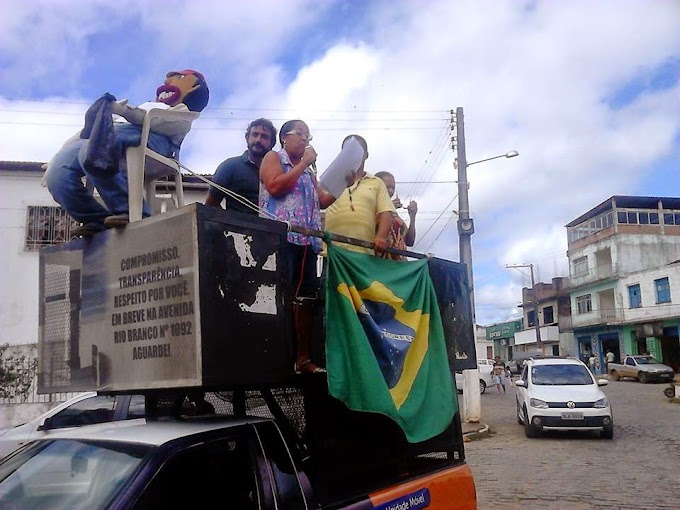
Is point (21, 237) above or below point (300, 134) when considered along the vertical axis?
above

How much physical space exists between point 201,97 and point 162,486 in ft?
8.41

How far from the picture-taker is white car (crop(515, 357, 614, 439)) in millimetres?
12758

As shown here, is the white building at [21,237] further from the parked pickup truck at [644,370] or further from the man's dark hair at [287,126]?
the parked pickup truck at [644,370]

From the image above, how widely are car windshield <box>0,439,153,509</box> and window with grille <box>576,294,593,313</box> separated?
50802mm

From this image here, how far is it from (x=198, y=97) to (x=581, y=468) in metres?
8.35

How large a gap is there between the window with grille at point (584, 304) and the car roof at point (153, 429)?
1984 inches

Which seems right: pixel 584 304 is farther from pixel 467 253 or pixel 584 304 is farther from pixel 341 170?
pixel 341 170

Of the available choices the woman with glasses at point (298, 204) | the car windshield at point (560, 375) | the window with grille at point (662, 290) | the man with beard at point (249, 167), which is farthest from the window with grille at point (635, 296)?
the woman with glasses at point (298, 204)

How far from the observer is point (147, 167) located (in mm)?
3904

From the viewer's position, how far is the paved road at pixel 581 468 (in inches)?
301

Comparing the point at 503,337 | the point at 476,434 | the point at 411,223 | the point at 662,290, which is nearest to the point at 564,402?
the point at 476,434

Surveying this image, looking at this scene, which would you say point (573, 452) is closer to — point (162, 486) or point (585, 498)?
point (585, 498)

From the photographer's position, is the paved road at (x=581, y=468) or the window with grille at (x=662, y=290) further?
the window with grille at (x=662, y=290)

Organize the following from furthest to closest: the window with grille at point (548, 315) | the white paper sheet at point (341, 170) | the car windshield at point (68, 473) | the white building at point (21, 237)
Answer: the window with grille at point (548, 315) → the white building at point (21, 237) → the white paper sheet at point (341, 170) → the car windshield at point (68, 473)
